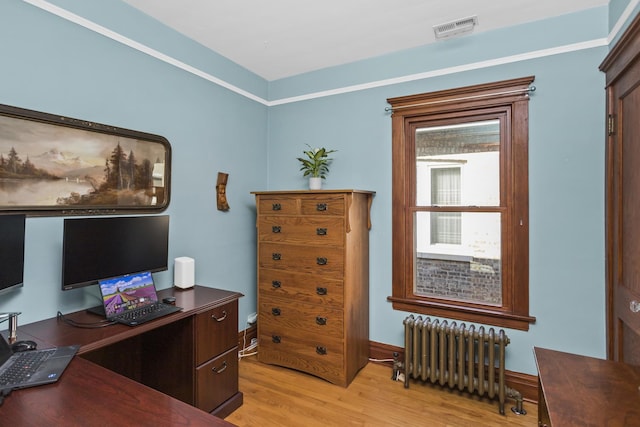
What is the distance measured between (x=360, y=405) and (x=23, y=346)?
1976 millimetres

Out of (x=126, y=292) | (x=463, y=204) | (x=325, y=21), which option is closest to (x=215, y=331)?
(x=126, y=292)

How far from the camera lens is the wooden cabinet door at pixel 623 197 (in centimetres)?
185

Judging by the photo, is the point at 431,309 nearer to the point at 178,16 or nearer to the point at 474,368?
the point at 474,368

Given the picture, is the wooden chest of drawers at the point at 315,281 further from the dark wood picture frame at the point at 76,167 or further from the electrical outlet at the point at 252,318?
the dark wood picture frame at the point at 76,167

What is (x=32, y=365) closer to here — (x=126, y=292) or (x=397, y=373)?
(x=126, y=292)

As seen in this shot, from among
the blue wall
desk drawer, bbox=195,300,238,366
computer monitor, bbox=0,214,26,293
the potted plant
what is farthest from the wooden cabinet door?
computer monitor, bbox=0,214,26,293

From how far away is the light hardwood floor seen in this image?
2209mm

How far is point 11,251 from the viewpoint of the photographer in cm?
158

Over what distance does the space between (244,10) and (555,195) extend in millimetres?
2561

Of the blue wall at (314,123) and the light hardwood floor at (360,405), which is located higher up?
the blue wall at (314,123)

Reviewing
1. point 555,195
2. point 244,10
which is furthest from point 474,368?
point 244,10

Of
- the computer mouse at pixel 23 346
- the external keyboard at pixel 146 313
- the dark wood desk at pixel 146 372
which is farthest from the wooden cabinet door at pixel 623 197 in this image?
the computer mouse at pixel 23 346

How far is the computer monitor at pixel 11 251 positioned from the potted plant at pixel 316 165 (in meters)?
2.04

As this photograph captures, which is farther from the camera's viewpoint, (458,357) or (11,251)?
(458,357)
